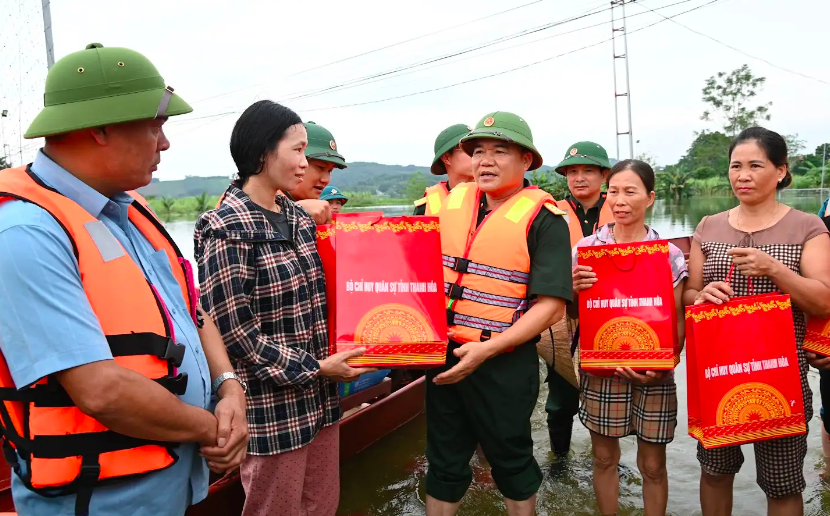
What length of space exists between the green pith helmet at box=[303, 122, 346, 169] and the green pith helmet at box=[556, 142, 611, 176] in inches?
70.5

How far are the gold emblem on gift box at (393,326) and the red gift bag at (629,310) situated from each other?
891mm

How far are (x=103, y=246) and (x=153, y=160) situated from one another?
293 mm

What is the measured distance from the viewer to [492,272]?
2523 mm

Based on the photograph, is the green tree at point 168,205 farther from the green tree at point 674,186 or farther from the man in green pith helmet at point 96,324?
the man in green pith helmet at point 96,324

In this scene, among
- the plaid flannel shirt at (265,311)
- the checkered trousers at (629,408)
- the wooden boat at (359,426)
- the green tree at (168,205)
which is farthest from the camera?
the green tree at (168,205)

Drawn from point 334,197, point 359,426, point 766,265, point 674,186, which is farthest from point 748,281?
point 674,186

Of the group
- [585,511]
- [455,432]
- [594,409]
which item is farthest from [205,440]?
[585,511]

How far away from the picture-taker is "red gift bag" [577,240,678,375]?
257 centimetres

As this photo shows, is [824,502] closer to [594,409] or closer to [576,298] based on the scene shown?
[594,409]

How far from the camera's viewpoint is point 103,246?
1354 millimetres

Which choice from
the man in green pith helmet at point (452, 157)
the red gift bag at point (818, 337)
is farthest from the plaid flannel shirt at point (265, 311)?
the red gift bag at point (818, 337)

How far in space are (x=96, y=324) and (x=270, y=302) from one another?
2.99 ft

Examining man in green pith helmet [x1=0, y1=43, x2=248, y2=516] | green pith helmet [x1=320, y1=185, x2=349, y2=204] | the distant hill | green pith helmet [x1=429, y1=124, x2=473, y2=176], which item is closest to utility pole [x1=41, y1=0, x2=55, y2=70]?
green pith helmet [x1=320, y1=185, x2=349, y2=204]

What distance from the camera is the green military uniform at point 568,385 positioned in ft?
13.0
